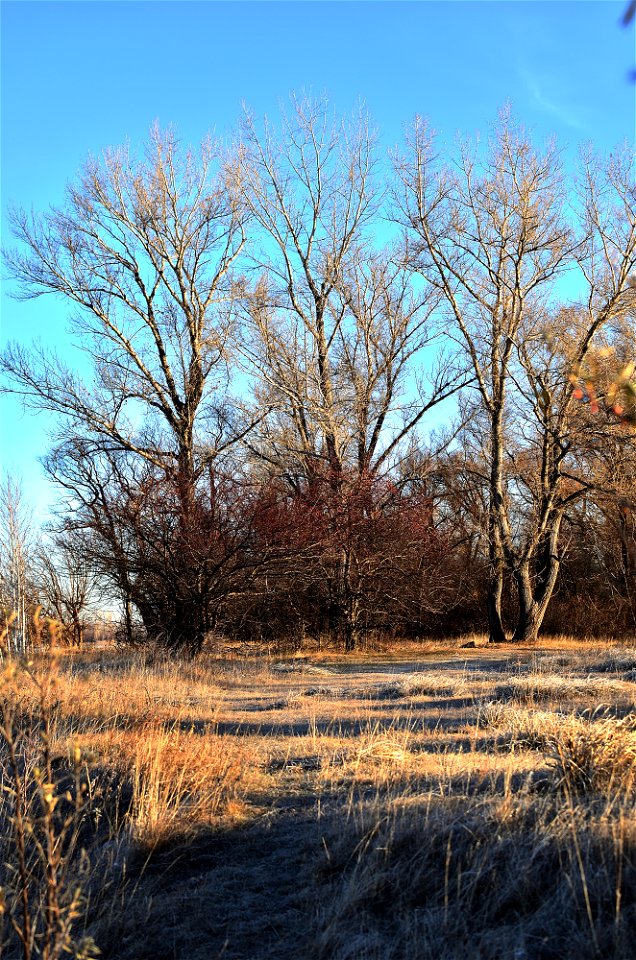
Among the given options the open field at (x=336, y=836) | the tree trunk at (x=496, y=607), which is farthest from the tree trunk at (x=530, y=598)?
the open field at (x=336, y=836)

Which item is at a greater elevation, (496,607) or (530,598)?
(530,598)

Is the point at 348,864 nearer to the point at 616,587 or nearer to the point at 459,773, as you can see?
the point at 459,773

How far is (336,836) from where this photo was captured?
484cm

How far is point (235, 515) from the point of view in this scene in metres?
18.1

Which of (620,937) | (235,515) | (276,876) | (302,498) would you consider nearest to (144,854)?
(276,876)

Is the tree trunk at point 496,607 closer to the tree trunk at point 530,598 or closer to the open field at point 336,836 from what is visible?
the tree trunk at point 530,598

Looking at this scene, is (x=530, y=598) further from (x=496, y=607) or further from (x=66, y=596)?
(x=66, y=596)

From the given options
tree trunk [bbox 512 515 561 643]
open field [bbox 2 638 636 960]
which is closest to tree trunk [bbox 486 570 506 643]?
tree trunk [bbox 512 515 561 643]

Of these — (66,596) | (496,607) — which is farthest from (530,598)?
(66,596)

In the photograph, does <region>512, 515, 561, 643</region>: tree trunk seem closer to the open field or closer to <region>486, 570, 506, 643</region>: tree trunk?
<region>486, 570, 506, 643</region>: tree trunk

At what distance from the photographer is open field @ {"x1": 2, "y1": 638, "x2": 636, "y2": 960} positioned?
370 cm

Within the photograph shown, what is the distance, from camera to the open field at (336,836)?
3.70m

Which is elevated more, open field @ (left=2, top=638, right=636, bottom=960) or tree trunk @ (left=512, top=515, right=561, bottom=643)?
tree trunk @ (left=512, top=515, right=561, bottom=643)

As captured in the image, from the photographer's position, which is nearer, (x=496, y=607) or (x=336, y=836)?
(x=336, y=836)
